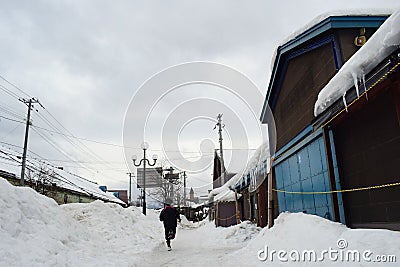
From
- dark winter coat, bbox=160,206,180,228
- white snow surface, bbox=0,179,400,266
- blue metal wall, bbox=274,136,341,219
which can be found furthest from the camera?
dark winter coat, bbox=160,206,180,228

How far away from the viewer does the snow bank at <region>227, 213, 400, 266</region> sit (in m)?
4.38

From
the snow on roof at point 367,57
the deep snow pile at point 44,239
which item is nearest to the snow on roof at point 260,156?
the deep snow pile at point 44,239

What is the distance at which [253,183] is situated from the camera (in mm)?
14773

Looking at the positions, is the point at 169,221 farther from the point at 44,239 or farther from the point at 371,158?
the point at 371,158

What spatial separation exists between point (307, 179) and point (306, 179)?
0.28 ft

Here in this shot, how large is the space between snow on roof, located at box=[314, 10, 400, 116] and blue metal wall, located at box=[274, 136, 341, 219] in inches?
75.0

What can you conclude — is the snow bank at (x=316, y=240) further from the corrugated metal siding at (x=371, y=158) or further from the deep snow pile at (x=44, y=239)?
the deep snow pile at (x=44, y=239)

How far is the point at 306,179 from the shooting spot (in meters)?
8.73

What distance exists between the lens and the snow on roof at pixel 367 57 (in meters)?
4.01

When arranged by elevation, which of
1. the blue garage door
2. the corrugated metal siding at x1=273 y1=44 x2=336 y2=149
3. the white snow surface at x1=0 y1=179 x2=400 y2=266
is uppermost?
the corrugated metal siding at x1=273 y1=44 x2=336 y2=149

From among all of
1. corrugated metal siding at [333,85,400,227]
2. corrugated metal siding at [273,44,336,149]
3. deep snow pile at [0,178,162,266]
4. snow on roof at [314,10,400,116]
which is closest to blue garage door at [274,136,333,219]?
corrugated metal siding at [333,85,400,227]

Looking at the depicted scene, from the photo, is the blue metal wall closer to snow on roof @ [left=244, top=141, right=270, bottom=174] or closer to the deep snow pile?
snow on roof @ [left=244, top=141, right=270, bottom=174]

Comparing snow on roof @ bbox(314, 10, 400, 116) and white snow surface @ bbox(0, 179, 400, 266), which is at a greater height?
snow on roof @ bbox(314, 10, 400, 116)

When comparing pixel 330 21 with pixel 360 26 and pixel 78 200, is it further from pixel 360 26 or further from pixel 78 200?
pixel 78 200
